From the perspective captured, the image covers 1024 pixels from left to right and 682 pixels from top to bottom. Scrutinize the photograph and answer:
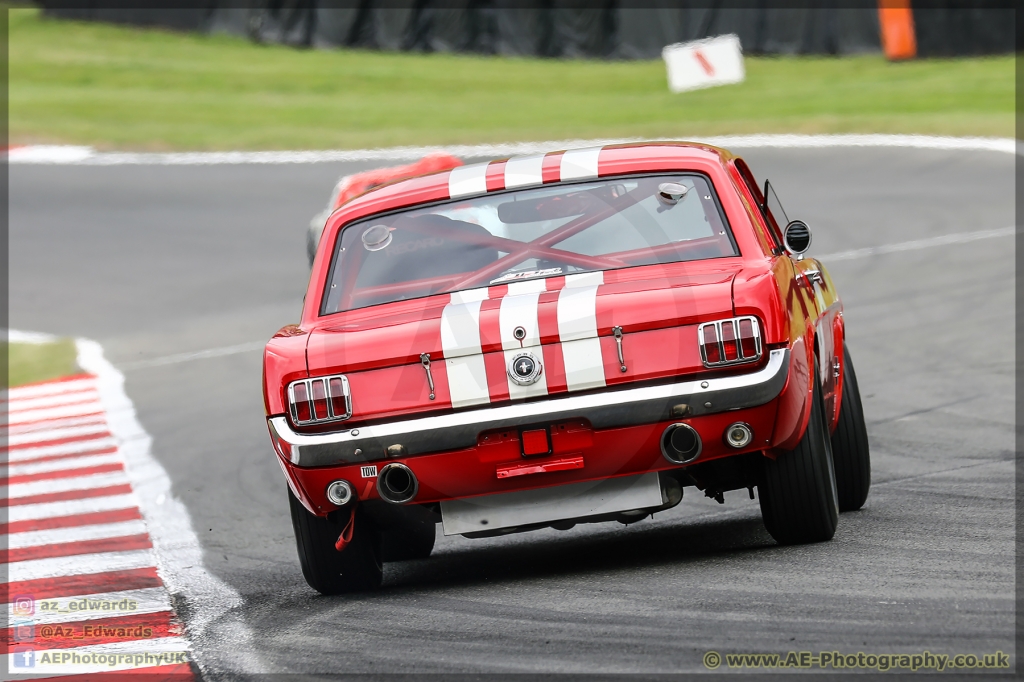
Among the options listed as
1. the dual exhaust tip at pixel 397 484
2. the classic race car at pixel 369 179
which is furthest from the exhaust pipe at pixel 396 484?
the classic race car at pixel 369 179

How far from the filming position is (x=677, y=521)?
21.6 ft

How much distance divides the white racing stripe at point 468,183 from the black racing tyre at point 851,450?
5.52ft

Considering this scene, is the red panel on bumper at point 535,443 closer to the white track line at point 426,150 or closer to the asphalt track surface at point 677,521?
the asphalt track surface at point 677,521

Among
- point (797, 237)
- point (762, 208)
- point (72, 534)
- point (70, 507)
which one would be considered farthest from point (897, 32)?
point (797, 237)

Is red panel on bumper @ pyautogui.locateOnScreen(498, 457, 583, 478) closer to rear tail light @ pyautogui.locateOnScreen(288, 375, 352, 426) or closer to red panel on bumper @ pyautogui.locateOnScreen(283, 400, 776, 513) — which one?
red panel on bumper @ pyautogui.locateOnScreen(283, 400, 776, 513)

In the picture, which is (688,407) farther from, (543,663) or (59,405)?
(59,405)

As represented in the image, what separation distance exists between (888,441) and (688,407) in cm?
346

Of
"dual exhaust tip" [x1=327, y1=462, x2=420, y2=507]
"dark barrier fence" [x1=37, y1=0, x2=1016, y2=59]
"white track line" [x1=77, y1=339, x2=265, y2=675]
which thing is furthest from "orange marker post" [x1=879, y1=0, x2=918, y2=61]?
"dual exhaust tip" [x1=327, y1=462, x2=420, y2=507]

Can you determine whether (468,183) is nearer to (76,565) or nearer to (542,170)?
(542,170)

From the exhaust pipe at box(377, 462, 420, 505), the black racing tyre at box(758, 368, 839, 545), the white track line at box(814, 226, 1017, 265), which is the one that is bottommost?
the white track line at box(814, 226, 1017, 265)

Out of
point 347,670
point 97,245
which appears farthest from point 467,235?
point 97,245

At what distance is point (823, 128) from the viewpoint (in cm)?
2372

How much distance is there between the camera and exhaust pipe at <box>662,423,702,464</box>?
488cm

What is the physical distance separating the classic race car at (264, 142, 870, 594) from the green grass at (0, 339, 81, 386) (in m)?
9.34
